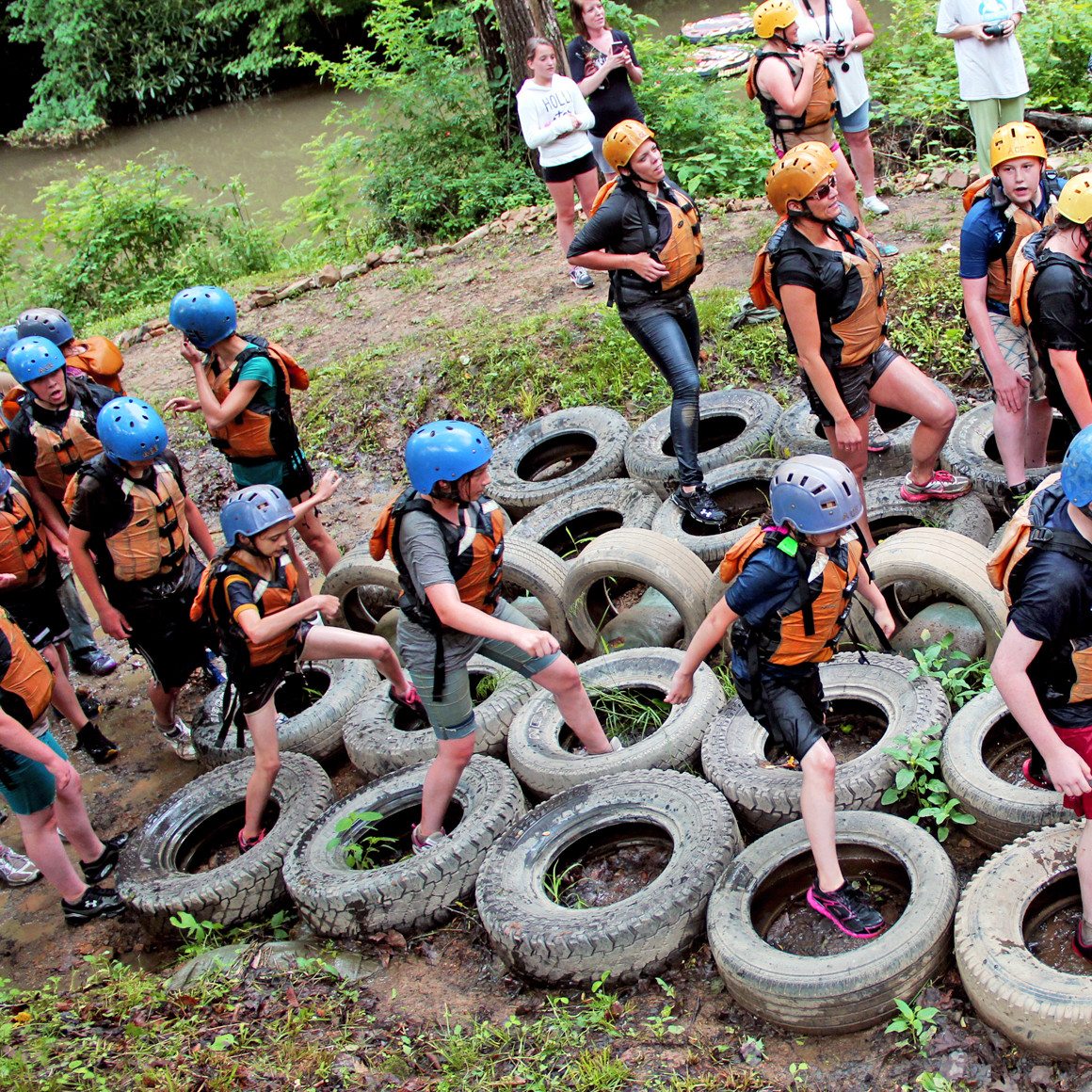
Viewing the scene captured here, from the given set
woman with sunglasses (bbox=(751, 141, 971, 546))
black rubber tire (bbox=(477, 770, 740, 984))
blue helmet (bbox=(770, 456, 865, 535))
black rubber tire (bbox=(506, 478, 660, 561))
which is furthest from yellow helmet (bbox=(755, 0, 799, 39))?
black rubber tire (bbox=(477, 770, 740, 984))

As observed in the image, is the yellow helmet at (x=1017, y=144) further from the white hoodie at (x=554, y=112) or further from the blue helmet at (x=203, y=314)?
the white hoodie at (x=554, y=112)

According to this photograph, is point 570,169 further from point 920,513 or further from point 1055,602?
point 1055,602

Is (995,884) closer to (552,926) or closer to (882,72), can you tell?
(552,926)

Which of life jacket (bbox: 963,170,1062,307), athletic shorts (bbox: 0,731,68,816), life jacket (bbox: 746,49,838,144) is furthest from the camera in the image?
life jacket (bbox: 746,49,838,144)

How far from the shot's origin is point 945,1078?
Answer: 11.8 feet

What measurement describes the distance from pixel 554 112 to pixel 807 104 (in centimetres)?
236

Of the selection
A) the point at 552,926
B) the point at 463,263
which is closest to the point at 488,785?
the point at 552,926

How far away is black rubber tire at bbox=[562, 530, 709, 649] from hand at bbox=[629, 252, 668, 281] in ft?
4.72

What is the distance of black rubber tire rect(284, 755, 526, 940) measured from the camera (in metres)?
4.74

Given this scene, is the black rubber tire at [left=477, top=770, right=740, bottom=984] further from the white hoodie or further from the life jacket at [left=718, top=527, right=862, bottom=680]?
the white hoodie

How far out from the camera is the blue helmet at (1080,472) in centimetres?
311

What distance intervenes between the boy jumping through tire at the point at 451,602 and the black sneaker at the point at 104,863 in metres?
1.71

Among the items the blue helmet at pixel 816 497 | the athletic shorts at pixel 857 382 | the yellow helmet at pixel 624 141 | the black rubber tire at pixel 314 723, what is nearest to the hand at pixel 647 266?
the yellow helmet at pixel 624 141

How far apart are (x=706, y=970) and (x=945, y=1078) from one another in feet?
3.12
